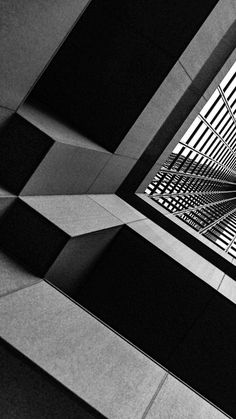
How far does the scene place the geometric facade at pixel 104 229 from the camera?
199 inches

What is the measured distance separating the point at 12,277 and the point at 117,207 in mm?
5143

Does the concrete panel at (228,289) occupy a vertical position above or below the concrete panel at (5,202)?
above

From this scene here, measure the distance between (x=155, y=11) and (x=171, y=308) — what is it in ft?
21.6

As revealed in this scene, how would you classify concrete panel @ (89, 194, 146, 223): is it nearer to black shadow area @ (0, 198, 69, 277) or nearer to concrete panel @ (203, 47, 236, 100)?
black shadow area @ (0, 198, 69, 277)

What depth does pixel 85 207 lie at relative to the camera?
892cm

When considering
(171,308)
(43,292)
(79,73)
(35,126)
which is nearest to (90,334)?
(43,292)

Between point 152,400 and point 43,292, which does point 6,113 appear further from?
point 152,400

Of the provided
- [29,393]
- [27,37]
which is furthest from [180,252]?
[27,37]

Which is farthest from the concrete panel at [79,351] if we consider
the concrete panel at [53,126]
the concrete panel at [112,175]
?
the concrete panel at [112,175]

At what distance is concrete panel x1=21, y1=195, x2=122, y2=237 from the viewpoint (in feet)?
22.2

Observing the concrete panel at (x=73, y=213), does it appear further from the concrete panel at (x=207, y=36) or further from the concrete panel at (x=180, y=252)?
the concrete panel at (x=207, y=36)

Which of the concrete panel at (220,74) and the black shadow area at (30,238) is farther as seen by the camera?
the concrete panel at (220,74)

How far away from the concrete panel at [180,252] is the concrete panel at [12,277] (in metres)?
3.51

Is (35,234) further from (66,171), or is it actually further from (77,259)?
(66,171)
